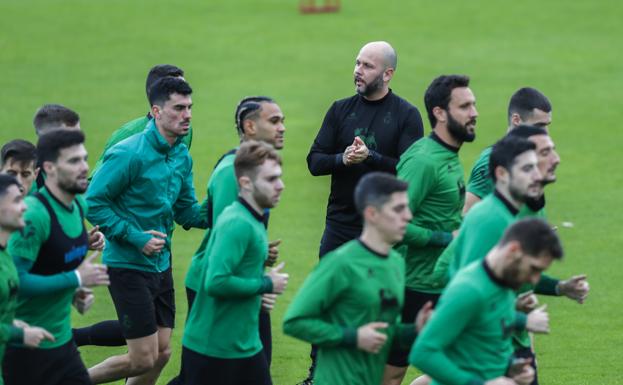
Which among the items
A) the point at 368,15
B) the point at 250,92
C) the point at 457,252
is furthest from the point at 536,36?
the point at 457,252

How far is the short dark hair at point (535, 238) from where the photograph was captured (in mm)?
7387

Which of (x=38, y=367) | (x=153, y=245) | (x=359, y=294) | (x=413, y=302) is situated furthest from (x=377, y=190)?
(x=153, y=245)

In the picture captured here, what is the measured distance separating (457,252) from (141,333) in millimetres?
3282

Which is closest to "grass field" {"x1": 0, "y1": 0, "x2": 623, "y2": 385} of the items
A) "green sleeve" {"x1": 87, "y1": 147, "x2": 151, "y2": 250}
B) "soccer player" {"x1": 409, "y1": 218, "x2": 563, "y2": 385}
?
"green sleeve" {"x1": 87, "y1": 147, "x2": 151, "y2": 250}

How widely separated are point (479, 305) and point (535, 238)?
0.50 m

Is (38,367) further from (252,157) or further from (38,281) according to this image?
(252,157)

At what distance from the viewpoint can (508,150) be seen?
862 cm

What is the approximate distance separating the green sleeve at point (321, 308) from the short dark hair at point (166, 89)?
3.33 m

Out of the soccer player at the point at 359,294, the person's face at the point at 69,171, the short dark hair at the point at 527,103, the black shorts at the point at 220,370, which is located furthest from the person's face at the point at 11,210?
the short dark hair at the point at 527,103

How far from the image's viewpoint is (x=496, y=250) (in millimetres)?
7566

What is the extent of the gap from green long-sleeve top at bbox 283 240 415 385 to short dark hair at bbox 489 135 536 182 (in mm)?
1027

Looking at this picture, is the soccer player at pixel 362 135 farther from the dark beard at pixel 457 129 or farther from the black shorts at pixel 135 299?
the black shorts at pixel 135 299

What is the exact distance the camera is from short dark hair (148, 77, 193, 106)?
10820 mm

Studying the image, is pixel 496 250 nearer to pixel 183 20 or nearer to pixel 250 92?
pixel 250 92
